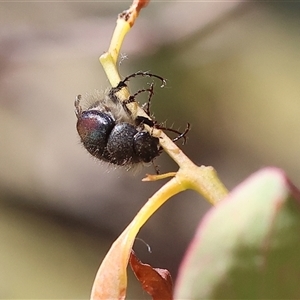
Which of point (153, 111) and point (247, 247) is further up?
point (153, 111)

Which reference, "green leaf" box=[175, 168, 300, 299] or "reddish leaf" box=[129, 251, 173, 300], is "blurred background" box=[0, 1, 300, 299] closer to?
"reddish leaf" box=[129, 251, 173, 300]

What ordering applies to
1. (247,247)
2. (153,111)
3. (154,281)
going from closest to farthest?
(247,247) → (154,281) → (153,111)

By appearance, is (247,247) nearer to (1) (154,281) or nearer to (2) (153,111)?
(1) (154,281)

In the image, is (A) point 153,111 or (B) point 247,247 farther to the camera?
(A) point 153,111

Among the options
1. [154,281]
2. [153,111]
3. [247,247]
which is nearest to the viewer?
[247,247]

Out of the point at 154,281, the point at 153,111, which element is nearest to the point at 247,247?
the point at 154,281

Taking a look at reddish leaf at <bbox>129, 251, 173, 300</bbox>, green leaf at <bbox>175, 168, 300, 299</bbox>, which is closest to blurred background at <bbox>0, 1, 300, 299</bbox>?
reddish leaf at <bbox>129, 251, 173, 300</bbox>
